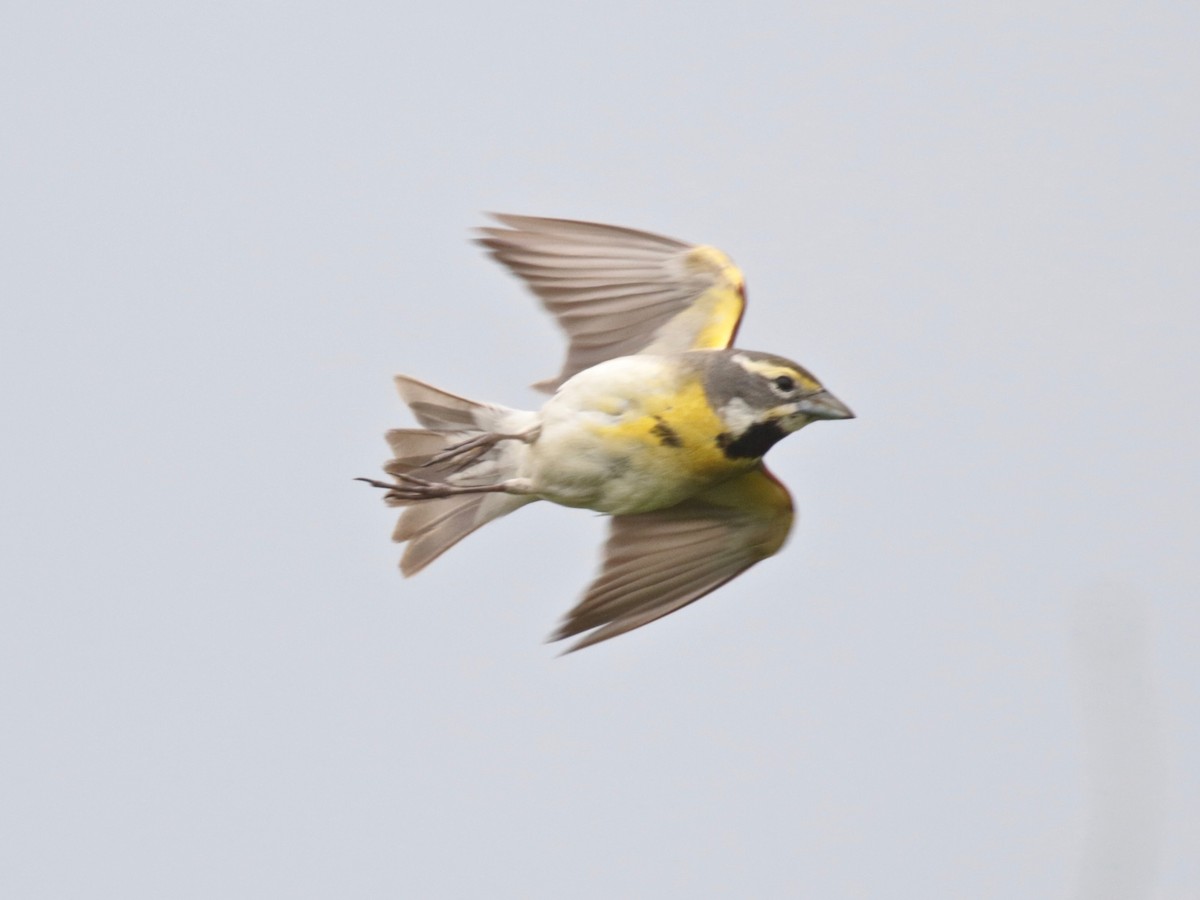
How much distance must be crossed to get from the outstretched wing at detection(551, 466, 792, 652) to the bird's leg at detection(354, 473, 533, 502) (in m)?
0.64

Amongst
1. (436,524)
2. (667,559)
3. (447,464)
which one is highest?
(447,464)

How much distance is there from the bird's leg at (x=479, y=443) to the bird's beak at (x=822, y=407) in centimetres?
109

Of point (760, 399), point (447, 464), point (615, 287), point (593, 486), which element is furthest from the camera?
point (615, 287)

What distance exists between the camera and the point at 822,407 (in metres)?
8.42

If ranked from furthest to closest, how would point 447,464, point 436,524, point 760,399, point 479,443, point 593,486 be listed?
1. point 436,524
2. point 447,464
3. point 479,443
4. point 593,486
5. point 760,399

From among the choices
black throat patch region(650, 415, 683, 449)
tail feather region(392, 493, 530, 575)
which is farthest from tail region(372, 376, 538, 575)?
black throat patch region(650, 415, 683, 449)

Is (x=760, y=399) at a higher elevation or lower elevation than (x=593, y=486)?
higher

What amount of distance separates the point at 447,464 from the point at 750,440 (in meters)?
1.44

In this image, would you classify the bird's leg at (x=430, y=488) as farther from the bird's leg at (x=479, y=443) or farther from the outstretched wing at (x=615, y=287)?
the outstretched wing at (x=615, y=287)

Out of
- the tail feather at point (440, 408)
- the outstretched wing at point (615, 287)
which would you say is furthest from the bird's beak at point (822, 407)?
the tail feather at point (440, 408)

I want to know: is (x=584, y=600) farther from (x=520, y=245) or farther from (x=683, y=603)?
(x=520, y=245)

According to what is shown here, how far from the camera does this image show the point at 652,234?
364 inches

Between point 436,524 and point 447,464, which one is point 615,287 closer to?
point 447,464

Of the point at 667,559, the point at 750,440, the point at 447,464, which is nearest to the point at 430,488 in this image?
the point at 447,464
